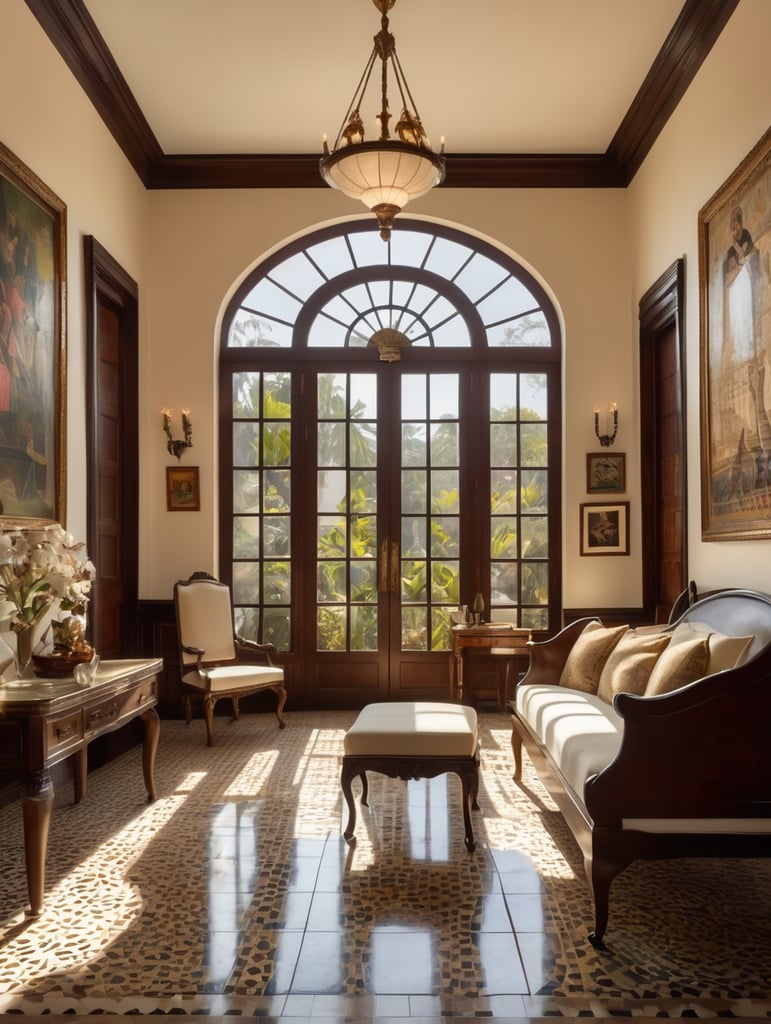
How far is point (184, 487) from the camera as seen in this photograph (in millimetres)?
6934

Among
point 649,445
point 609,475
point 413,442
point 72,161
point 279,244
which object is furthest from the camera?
point 413,442

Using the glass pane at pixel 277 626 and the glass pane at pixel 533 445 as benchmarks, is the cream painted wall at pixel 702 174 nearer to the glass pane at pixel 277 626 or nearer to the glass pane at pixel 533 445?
A: the glass pane at pixel 533 445

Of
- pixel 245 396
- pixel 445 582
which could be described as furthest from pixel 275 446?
pixel 445 582

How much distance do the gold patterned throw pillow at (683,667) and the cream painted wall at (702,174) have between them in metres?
0.88

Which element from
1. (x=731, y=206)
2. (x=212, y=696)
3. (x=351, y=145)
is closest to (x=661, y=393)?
(x=731, y=206)

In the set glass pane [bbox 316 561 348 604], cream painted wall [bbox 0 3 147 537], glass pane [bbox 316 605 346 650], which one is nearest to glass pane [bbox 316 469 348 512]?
glass pane [bbox 316 561 348 604]

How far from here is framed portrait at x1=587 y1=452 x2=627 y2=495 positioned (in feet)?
22.7

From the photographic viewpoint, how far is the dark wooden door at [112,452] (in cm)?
569

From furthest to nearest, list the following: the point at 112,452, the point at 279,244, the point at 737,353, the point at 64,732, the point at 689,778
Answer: the point at 279,244, the point at 112,452, the point at 737,353, the point at 64,732, the point at 689,778

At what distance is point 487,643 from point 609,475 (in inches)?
67.4

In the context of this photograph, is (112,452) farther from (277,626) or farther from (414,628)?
(414,628)

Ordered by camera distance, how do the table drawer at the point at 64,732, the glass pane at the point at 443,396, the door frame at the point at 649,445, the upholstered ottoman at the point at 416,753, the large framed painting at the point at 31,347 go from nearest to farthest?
the table drawer at the point at 64,732
the upholstered ottoman at the point at 416,753
the large framed painting at the point at 31,347
the door frame at the point at 649,445
the glass pane at the point at 443,396

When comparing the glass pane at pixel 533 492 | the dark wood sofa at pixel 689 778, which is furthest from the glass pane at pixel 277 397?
the dark wood sofa at pixel 689 778

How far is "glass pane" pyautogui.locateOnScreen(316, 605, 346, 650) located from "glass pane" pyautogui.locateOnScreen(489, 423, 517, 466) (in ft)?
5.92
